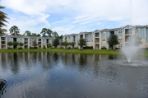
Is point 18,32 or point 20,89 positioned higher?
point 18,32

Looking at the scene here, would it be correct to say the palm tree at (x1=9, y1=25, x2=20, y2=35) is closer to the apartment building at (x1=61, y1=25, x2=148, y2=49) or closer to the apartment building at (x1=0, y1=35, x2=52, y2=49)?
the apartment building at (x1=0, y1=35, x2=52, y2=49)

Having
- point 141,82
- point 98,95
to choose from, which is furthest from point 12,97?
point 141,82

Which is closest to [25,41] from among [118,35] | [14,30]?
[14,30]

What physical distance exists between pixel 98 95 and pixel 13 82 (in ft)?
32.9

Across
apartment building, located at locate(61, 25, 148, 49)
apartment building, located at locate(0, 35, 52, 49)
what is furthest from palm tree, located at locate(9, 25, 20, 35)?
apartment building, located at locate(61, 25, 148, 49)

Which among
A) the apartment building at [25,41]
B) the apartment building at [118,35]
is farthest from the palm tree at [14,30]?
the apartment building at [118,35]

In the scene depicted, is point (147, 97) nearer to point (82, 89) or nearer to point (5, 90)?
point (82, 89)

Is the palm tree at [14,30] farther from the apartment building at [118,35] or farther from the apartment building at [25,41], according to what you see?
the apartment building at [118,35]

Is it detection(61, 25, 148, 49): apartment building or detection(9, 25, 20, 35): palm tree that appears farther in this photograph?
detection(9, 25, 20, 35): palm tree

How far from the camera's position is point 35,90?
763 inches

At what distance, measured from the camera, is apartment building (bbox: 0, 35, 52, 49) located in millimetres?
140000

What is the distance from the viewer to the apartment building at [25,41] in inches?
5512

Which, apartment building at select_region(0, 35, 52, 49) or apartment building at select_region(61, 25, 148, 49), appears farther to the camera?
apartment building at select_region(0, 35, 52, 49)

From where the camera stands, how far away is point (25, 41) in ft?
502
